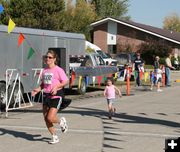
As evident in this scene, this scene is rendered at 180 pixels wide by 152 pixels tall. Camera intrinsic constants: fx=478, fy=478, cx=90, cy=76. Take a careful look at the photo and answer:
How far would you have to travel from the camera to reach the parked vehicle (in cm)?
1540

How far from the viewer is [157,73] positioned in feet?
76.6

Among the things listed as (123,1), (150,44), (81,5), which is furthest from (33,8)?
(123,1)

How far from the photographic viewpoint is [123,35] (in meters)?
59.6

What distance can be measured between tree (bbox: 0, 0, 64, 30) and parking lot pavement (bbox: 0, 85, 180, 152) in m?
27.7

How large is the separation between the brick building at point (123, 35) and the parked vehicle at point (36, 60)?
34.8 metres

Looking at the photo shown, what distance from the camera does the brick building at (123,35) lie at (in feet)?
186

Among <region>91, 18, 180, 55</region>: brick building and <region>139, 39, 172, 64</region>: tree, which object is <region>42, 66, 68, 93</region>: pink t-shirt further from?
<region>91, 18, 180, 55</region>: brick building

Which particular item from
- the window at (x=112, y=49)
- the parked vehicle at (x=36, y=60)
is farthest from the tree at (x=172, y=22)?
the parked vehicle at (x=36, y=60)

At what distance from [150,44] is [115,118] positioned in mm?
42926

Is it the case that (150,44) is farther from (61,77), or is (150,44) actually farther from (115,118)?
(61,77)

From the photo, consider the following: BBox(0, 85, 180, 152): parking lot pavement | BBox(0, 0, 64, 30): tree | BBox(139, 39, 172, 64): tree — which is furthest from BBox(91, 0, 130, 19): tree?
BBox(0, 85, 180, 152): parking lot pavement

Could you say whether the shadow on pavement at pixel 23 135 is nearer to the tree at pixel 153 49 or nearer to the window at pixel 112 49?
the tree at pixel 153 49

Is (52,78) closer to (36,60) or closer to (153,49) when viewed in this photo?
(36,60)

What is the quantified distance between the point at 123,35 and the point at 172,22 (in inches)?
2728
